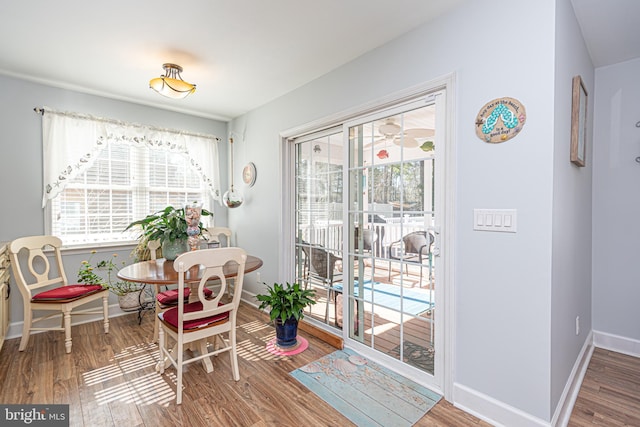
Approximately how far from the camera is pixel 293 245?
3.37 m

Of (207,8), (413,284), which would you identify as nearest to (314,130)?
(207,8)

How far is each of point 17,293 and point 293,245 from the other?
110 inches

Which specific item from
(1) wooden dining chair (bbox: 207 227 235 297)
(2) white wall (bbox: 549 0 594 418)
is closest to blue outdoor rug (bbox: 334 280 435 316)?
(2) white wall (bbox: 549 0 594 418)

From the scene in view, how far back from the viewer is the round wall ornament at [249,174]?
151 inches

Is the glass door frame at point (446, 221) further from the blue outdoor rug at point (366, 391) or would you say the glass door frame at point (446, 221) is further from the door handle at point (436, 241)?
the blue outdoor rug at point (366, 391)

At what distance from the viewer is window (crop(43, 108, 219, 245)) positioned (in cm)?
313

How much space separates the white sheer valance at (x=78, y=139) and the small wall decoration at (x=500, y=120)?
354 centimetres

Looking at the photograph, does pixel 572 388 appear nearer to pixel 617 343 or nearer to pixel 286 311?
pixel 617 343

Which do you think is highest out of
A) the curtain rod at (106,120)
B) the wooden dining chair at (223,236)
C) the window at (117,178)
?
the curtain rod at (106,120)

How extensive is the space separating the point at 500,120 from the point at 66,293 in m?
3.68

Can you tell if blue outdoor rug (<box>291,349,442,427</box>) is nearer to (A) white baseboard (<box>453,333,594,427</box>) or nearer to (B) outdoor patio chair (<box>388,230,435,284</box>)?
(A) white baseboard (<box>453,333,594,427</box>)

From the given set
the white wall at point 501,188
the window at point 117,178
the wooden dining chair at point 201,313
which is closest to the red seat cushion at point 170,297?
the wooden dining chair at point 201,313

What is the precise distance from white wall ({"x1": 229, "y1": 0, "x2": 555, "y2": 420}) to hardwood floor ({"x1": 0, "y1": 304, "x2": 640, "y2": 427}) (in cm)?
41

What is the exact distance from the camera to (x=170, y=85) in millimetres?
2459
